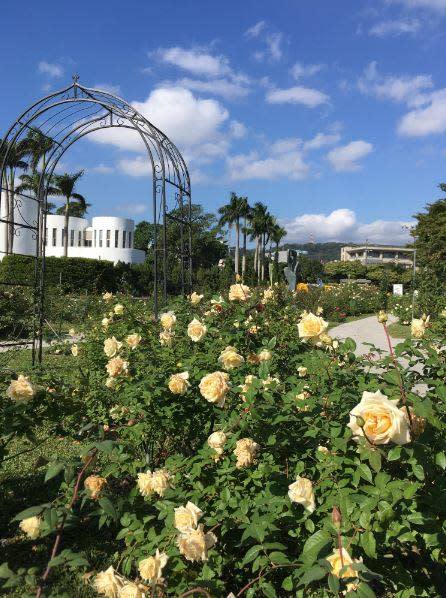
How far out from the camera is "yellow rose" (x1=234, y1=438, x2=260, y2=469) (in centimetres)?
148

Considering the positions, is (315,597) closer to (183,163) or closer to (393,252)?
(183,163)

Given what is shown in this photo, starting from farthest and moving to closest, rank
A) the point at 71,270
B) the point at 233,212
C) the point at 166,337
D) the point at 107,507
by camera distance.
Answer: the point at 233,212, the point at 71,270, the point at 166,337, the point at 107,507

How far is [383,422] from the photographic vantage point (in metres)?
1.02

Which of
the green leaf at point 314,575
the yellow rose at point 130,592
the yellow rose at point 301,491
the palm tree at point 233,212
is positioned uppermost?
the palm tree at point 233,212

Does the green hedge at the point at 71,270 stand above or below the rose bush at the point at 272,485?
above

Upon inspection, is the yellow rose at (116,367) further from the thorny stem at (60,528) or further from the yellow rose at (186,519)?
the yellow rose at (186,519)

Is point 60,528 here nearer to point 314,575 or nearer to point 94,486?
point 94,486

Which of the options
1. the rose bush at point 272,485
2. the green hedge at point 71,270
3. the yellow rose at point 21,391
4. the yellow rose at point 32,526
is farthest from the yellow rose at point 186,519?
the green hedge at point 71,270

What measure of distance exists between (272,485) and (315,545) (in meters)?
0.36

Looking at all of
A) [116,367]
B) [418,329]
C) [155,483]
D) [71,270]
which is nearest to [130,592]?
[155,483]

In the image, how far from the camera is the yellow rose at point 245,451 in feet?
4.86

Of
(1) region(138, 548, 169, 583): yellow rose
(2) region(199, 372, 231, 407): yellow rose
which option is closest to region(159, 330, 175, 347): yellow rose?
(2) region(199, 372, 231, 407): yellow rose

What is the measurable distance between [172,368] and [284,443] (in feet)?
2.78

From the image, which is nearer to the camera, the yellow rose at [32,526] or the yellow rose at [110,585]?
the yellow rose at [110,585]
